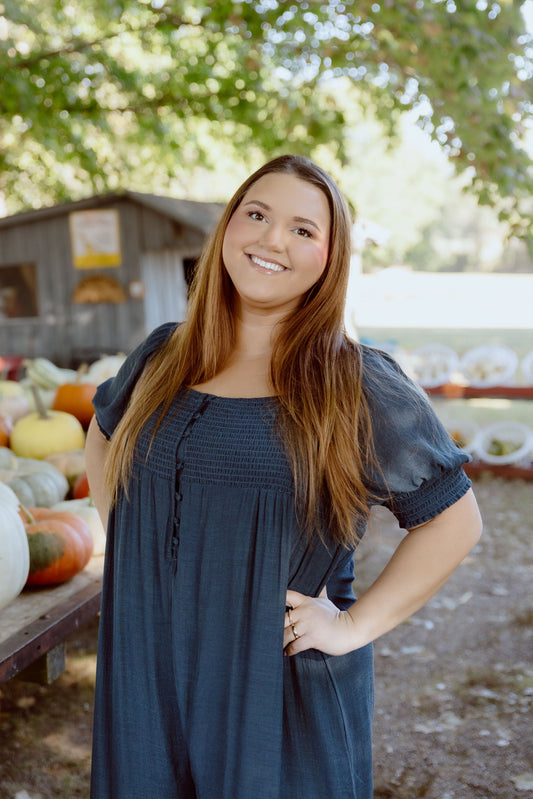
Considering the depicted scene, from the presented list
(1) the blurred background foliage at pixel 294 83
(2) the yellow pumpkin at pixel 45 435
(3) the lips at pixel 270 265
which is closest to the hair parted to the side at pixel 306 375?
(3) the lips at pixel 270 265

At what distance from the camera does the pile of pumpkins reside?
8.83 feet

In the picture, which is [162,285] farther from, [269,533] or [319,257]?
[269,533]

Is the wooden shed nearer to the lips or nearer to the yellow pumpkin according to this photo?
the yellow pumpkin

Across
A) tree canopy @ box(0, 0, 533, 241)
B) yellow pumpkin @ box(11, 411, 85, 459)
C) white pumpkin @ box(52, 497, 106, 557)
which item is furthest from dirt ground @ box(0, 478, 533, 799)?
tree canopy @ box(0, 0, 533, 241)

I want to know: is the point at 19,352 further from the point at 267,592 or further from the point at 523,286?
the point at 523,286

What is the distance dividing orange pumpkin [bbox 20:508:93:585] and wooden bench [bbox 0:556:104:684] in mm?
62

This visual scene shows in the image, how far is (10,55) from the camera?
807cm

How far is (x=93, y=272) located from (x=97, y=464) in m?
8.07

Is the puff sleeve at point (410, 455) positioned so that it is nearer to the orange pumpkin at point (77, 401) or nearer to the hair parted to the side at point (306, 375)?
the hair parted to the side at point (306, 375)

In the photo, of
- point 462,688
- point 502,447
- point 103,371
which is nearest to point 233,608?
point 462,688

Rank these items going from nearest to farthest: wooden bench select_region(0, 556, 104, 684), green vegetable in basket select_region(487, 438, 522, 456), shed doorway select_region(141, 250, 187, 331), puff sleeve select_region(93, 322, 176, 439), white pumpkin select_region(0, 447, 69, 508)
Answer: puff sleeve select_region(93, 322, 176, 439), wooden bench select_region(0, 556, 104, 684), white pumpkin select_region(0, 447, 69, 508), green vegetable in basket select_region(487, 438, 522, 456), shed doorway select_region(141, 250, 187, 331)

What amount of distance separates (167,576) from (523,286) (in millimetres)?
39633

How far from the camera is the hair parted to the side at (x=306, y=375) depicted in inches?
63.8

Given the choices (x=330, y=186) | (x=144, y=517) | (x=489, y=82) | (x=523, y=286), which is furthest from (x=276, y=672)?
(x=523, y=286)
